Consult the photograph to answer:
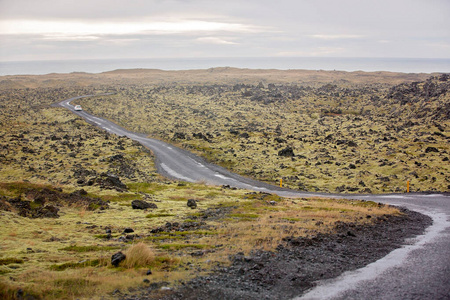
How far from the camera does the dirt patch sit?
39.4 ft

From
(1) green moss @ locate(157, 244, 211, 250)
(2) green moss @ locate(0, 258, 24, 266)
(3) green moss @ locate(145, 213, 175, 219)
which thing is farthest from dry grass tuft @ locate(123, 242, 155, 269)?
(3) green moss @ locate(145, 213, 175, 219)

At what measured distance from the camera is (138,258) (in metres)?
13.7

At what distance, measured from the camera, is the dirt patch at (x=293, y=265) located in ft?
39.4

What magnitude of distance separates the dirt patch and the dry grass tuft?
7.08 feet

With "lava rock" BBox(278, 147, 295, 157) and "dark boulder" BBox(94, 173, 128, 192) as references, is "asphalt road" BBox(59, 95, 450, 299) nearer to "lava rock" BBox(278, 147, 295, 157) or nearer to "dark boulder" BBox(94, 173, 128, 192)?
"dark boulder" BBox(94, 173, 128, 192)

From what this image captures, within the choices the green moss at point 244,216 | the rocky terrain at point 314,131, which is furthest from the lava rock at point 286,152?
the green moss at point 244,216

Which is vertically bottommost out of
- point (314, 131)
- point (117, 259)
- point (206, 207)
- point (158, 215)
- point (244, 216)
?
point (206, 207)

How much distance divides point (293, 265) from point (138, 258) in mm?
6710

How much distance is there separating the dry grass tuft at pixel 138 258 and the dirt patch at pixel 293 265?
7.08 feet

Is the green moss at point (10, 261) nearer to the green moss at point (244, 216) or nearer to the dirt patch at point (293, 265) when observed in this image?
the dirt patch at point (293, 265)

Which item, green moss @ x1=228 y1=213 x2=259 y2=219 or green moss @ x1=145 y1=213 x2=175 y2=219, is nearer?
green moss @ x1=228 y1=213 x2=259 y2=219

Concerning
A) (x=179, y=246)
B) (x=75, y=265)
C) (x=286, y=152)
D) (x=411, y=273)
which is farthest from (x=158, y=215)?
(x=286, y=152)

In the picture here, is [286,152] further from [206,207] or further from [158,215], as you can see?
[158,215]

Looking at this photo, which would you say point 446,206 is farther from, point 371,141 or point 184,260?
point 371,141
